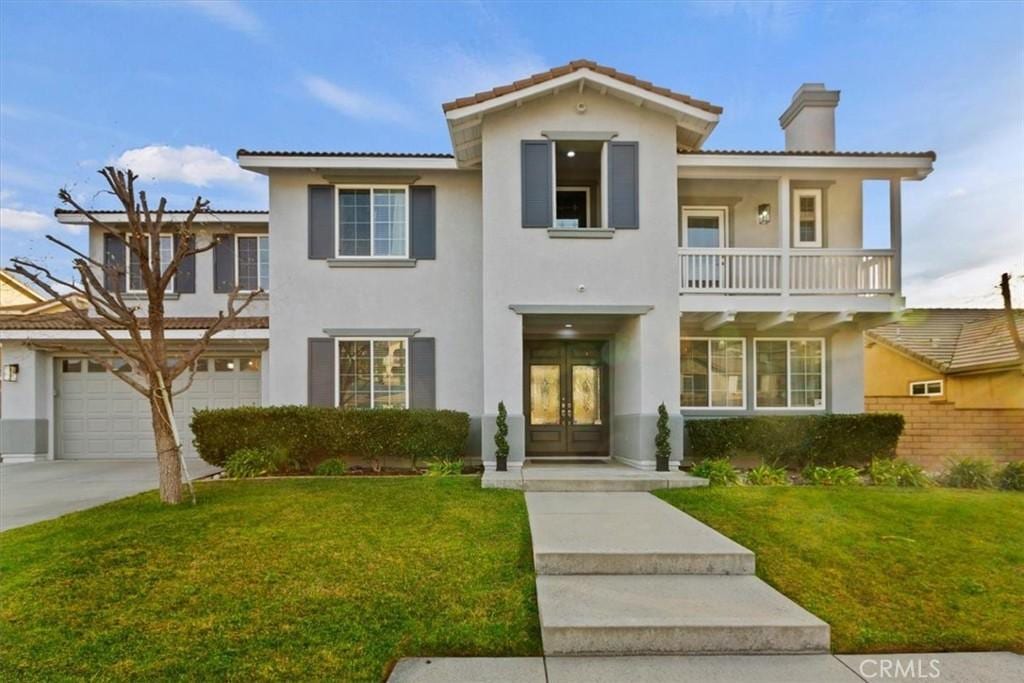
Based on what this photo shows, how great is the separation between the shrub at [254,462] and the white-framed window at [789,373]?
9478mm

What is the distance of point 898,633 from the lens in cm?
371

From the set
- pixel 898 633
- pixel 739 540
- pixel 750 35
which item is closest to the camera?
pixel 898 633

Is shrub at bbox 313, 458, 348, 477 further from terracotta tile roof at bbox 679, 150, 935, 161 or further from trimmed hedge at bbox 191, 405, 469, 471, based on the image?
terracotta tile roof at bbox 679, 150, 935, 161

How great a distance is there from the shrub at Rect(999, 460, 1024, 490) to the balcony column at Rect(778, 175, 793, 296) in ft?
14.8

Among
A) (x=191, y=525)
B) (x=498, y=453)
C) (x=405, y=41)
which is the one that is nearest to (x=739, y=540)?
(x=498, y=453)

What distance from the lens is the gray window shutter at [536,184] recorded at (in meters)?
8.95

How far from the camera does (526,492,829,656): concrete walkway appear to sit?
3.56m

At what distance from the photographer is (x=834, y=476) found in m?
8.56

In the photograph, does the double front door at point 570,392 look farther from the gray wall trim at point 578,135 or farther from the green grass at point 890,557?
the gray wall trim at point 578,135

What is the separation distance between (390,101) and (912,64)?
1322cm

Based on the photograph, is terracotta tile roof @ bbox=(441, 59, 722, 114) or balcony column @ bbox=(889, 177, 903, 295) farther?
balcony column @ bbox=(889, 177, 903, 295)

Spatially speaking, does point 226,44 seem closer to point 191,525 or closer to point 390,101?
point 390,101

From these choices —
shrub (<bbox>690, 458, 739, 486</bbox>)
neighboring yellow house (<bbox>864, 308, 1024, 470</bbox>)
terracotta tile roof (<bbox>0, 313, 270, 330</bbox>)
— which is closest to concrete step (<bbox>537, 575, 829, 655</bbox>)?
shrub (<bbox>690, 458, 739, 486</bbox>)

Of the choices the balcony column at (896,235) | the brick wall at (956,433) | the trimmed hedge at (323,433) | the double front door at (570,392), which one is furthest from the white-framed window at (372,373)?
the brick wall at (956,433)
